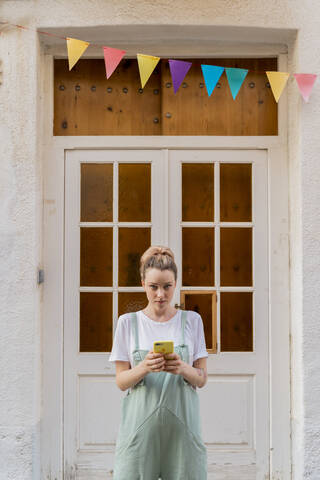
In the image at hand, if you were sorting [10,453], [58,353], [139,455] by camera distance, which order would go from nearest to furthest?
1. [139,455]
2. [10,453]
3. [58,353]

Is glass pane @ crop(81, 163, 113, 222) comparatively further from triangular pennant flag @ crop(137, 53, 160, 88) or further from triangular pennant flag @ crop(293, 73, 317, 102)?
triangular pennant flag @ crop(293, 73, 317, 102)

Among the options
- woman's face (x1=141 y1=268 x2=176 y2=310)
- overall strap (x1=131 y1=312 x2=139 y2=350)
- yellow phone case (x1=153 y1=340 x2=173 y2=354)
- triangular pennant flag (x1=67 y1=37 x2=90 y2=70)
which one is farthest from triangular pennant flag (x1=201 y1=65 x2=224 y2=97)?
yellow phone case (x1=153 y1=340 x2=173 y2=354)

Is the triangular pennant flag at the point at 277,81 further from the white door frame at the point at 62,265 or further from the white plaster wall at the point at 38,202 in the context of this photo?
the white door frame at the point at 62,265

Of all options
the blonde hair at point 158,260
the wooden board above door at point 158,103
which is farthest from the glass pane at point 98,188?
the blonde hair at point 158,260

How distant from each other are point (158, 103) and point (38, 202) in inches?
47.6

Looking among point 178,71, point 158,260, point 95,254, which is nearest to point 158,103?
point 178,71

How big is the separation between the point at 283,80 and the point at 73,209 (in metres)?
1.82

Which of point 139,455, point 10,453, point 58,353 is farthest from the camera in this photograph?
point 58,353

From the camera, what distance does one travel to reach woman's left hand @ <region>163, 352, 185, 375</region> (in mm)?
2676

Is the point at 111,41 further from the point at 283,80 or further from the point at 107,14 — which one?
the point at 283,80

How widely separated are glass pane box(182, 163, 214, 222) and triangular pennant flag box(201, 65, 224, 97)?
0.60 meters

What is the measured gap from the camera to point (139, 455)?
2711 mm

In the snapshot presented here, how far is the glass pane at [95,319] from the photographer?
4.59 metres

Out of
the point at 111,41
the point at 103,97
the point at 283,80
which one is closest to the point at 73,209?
the point at 103,97
